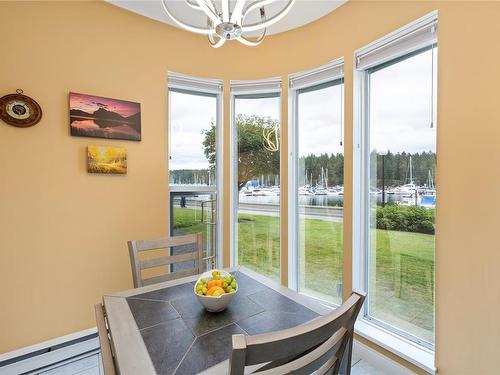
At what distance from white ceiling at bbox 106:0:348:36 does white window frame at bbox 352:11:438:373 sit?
1.65 ft

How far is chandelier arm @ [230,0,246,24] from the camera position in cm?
105

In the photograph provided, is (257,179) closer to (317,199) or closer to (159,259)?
(317,199)

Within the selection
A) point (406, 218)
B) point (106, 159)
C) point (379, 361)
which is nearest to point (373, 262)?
point (406, 218)

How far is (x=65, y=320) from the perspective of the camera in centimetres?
200

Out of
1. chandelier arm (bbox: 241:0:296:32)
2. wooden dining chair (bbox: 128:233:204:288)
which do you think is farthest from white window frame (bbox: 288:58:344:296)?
chandelier arm (bbox: 241:0:296:32)

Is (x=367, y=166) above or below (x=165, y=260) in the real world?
above

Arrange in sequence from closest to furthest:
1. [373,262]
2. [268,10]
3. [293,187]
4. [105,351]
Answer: [105,351], [373,262], [268,10], [293,187]

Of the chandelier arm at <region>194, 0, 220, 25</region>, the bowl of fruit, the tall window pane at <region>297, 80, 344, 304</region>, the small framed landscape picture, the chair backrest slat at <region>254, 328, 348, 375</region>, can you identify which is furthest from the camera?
the tall window pane at <region>297, 80, 344, 304</region>

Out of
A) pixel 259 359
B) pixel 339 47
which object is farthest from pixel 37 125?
pixel 339 47

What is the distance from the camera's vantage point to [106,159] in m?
2.12

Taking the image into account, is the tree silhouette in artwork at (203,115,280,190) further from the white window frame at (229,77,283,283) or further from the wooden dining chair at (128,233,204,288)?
the wooden dining chair at (128,233,204,288)

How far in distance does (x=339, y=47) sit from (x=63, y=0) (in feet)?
7.02

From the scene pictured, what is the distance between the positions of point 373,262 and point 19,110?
2.81 m

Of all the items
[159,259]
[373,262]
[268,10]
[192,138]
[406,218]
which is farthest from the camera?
[192,138]
